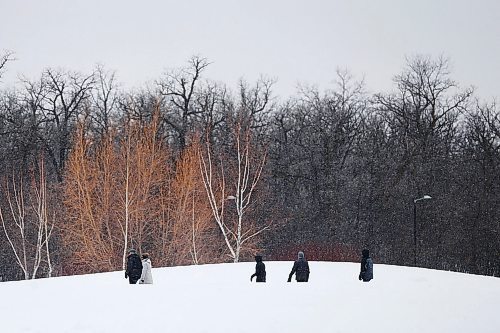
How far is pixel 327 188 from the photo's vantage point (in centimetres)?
5728

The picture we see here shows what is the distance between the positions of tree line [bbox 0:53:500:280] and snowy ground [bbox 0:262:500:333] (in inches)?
671

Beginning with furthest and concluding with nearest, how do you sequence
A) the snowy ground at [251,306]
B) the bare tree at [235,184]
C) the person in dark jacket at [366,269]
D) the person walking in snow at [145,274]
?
the bare tree at [235,184], the person in dark jacket at [366,269], the person walking in snow at [145,274], the snowy ground at [251,306]

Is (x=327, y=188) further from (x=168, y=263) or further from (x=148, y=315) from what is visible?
(x=148, y=315)

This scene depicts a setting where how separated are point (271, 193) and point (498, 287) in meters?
31.1

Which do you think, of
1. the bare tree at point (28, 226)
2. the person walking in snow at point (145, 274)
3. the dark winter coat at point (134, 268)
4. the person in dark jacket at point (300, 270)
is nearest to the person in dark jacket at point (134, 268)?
the dark winter coat at point (134, 268)

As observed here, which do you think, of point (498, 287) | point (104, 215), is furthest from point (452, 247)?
point (498, 287)

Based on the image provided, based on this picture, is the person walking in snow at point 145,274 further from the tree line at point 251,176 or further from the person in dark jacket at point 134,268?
the tree line at point 251,176

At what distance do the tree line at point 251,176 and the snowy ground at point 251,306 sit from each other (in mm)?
17041

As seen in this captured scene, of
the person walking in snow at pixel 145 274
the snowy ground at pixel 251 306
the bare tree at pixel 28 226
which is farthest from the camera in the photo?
the bare tree at pixel 28 226

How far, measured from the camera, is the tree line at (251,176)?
4466 centimetres

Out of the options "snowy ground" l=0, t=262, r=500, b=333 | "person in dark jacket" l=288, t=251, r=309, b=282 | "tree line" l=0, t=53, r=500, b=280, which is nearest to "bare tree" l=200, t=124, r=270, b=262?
"tree line" l=0, t=53, r=500, b=280

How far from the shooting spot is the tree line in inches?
1758

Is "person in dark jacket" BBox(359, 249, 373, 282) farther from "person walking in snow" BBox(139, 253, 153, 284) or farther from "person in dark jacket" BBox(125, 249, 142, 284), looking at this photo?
"person in dark jacket" BBox(125, 249, 142, 284)

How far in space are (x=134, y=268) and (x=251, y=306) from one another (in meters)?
5.73
